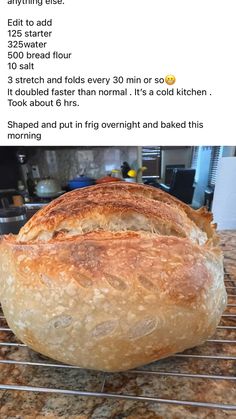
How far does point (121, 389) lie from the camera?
415 millimetres

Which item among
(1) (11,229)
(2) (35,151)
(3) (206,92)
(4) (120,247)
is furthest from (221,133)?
(2) (35,151)

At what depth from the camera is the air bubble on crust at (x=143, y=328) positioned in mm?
398

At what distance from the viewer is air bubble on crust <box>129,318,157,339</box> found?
398 millimetres

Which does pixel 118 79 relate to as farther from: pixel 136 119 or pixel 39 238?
pixel 39 238

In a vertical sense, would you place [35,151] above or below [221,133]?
below

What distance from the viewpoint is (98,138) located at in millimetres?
886

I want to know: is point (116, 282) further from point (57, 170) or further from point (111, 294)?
Answer: point (57, 170)

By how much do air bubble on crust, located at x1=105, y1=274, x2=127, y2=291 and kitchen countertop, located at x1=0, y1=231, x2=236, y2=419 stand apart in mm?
154

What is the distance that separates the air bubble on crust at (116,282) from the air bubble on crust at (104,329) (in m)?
0.05

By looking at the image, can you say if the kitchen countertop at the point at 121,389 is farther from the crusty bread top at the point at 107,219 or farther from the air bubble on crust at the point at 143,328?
the crusty bread top at the point at 107,219

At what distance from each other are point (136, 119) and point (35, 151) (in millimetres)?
2888

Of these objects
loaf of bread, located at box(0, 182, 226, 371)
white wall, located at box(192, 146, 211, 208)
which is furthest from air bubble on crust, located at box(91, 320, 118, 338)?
white wall, located at box(192, 146, 211, 208)

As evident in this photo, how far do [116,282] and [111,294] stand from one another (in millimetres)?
18

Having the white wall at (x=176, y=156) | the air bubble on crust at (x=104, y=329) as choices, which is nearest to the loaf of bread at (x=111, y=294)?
the air bubble on crust at (x=104, y=329)
